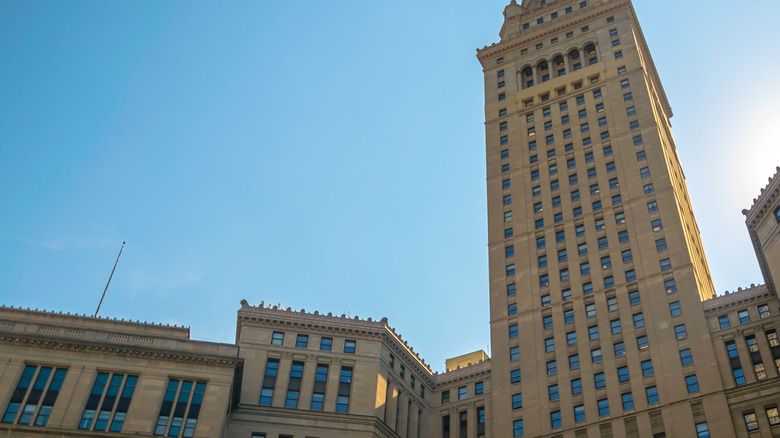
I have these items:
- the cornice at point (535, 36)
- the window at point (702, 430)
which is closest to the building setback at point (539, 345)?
the window at point (702, 430)

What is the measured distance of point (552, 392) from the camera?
74.9 meters

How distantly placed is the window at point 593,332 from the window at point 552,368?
4.48 m

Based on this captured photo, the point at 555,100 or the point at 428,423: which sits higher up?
the point at 555,100

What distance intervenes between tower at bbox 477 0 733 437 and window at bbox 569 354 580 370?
0.21 metres

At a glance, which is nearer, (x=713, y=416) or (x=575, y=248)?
(x=713, y=416)

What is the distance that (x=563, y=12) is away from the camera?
390ft

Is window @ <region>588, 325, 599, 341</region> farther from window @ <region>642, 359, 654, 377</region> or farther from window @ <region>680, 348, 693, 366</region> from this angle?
window @ <region>680, 348, 693, 366</region>

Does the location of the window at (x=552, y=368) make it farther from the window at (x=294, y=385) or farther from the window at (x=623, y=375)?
the window at (x=294, y=385)

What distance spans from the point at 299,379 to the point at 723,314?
4047 cm

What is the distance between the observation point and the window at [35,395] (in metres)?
56.4

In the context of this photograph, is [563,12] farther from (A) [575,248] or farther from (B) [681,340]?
(B) [681,340]

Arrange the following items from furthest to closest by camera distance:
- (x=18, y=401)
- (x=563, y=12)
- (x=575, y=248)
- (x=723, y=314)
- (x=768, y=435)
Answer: (x=563, y=12), (x=575, y=248), (x=723, y=314), (x=768, y=435), (x=18, y=401)

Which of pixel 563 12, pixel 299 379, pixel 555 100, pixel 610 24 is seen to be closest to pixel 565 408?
pixel 299 379

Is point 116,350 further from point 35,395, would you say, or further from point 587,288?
point 587,288
